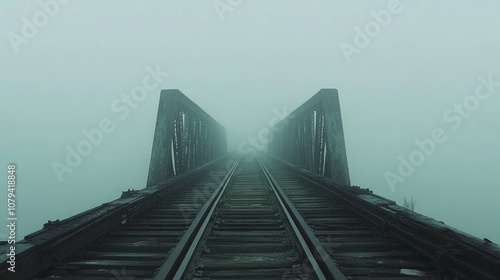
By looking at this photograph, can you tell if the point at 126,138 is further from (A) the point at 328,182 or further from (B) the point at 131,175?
(A) the point at 328,182

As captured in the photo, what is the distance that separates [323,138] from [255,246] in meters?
6.55

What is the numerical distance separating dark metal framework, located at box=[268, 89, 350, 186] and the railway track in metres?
2.25

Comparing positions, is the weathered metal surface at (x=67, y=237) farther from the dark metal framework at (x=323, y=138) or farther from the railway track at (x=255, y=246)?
the dark metal framework at (x=323, y=138)

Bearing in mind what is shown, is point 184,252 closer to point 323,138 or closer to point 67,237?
point 67,237

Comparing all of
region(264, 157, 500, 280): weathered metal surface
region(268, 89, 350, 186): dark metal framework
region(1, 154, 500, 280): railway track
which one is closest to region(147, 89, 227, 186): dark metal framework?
region(1, 154, 500, 280): railway track

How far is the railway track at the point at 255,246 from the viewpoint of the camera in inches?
127

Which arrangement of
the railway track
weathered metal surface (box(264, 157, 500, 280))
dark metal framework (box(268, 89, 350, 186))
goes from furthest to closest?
dark metal framework (box(268, 89, 350, 186))
the railway track
weathered metal surface (box(264, 157, 500, 280))

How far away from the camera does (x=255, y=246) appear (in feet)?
13.9

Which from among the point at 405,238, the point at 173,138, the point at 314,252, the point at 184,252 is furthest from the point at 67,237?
the point at 173,138

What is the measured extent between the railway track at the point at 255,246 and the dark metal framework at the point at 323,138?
2252mm

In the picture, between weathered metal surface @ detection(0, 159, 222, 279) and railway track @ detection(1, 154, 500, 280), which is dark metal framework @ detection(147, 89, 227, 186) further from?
weathered metal surface @ detection(0, 159, 222, 279)

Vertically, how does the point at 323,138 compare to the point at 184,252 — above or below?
above

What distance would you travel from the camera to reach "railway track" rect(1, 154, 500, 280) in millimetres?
3230

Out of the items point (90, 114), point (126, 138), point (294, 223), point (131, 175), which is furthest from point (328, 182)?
point (126, 138)
